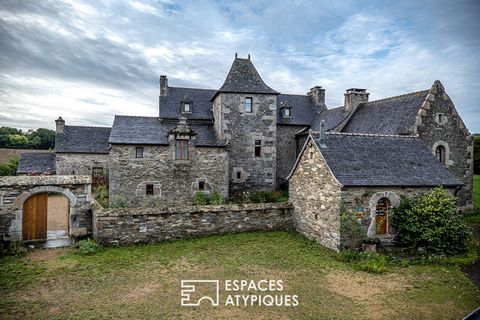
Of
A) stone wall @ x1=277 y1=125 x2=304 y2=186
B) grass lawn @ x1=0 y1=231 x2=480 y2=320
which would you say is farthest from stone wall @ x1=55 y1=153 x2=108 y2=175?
grass lawn @ x1=0 y1=231 x2=480 y2=320

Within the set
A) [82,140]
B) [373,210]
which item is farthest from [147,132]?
[373,210]

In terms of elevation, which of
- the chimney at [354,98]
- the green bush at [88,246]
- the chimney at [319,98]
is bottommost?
the green bush at [88,246]

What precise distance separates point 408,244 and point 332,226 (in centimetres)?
318

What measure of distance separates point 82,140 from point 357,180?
1065 inches

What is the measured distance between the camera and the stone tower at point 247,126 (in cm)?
2241

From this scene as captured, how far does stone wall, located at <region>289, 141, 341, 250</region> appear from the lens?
39.7ft

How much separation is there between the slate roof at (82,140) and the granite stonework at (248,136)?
44.6ft

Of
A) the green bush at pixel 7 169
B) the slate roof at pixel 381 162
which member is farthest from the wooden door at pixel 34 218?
the green bush at pixel 7 169

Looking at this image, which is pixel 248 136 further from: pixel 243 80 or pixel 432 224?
pixel 432 224

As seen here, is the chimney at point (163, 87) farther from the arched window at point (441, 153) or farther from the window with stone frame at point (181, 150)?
the arched window at point (441, 153)

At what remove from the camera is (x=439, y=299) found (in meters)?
8.17

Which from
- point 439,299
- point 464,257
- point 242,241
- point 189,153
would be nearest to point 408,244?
point 464,257

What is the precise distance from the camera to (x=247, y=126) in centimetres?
2277

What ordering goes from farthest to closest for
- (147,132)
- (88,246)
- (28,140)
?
1. (28,140)
2. (147,132)
3. (88,246)
